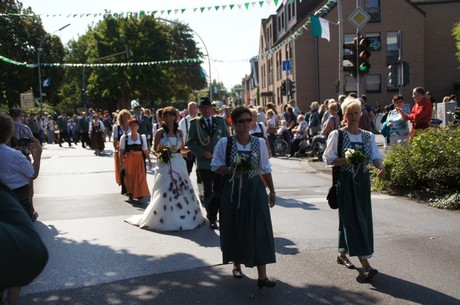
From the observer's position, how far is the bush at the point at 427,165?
8.92 meters

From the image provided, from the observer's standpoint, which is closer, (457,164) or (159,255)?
(159,255)

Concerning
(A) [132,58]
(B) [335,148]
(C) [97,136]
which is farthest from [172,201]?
(A) [132,58]

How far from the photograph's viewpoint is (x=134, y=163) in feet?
32.2

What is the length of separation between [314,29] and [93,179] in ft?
29.0

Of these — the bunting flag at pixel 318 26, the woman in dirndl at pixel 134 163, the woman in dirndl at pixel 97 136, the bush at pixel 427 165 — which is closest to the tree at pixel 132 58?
the woman in dirndl at pixel 97 136

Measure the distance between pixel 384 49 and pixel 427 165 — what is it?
32.5 meters

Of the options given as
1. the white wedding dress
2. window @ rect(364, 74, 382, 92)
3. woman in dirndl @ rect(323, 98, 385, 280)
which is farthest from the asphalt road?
window @ rect(364, 74, 382, 92)

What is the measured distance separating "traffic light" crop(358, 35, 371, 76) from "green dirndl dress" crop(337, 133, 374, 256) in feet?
30.3

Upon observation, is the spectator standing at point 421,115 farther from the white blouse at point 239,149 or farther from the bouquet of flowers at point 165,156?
the white blouse at point 239,149

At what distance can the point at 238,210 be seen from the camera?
4742 millimetres

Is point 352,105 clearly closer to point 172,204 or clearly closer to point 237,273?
point 237,273

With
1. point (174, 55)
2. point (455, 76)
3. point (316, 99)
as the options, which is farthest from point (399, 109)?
point (174, 55)

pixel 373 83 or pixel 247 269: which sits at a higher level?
pixel 373 83

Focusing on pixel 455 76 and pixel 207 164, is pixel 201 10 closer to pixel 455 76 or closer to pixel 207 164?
pixel 207 164
